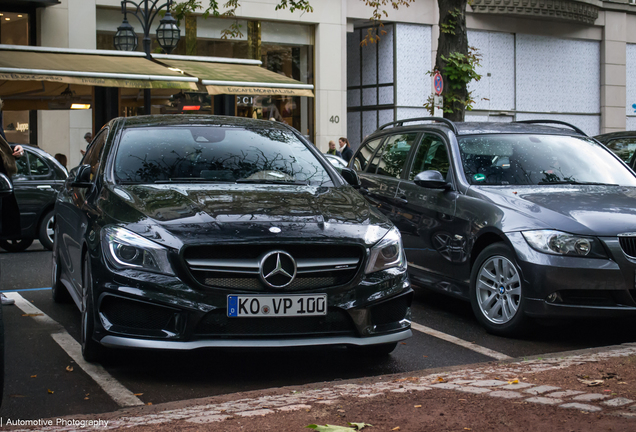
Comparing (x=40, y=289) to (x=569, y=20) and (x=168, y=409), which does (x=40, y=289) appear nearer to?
(x=168, y=409)

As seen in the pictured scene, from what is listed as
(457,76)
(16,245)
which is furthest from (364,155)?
(457,76)

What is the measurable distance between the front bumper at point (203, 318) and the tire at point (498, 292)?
1.56 m

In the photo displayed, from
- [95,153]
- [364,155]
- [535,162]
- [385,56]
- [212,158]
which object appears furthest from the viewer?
[385,56]

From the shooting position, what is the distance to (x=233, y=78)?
715 inches

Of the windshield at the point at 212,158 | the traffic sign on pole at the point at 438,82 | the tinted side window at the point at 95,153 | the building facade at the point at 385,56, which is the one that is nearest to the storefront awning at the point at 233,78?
the building facade at the point at 385,56

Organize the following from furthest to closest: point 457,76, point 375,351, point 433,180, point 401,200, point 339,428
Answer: point 457,76 < point 401,200 < point 433,180 < point 375,351 < point 339,428

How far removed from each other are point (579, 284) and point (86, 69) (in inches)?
501

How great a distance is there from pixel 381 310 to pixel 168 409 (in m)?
1.50

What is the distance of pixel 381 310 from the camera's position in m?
5.08

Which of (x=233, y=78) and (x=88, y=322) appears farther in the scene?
(x=233, y=78)

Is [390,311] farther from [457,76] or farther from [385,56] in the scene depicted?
[385,56]

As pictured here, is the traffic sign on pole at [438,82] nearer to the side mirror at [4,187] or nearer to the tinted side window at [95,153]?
the tinted side window at [95,153]

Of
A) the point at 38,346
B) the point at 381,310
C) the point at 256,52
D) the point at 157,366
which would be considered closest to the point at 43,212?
the point at 38,346

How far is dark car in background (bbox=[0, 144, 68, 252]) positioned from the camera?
12.2 m
